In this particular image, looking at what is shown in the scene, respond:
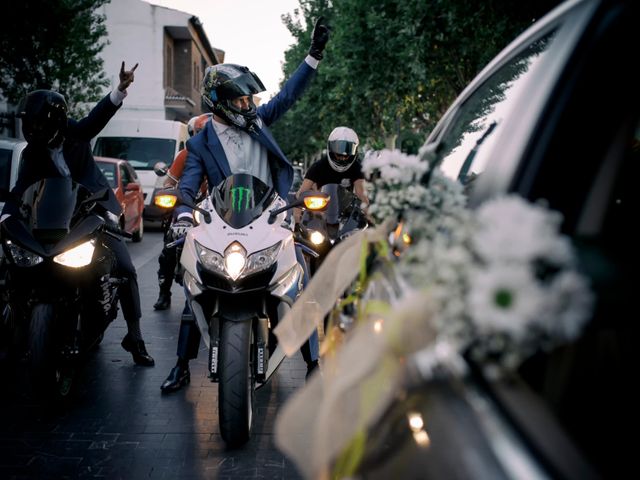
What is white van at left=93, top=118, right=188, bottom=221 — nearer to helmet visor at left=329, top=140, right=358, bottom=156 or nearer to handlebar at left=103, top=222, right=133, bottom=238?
helmet visor at left=329, top=140, right=358, bottom=156

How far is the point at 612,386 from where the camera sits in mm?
1387

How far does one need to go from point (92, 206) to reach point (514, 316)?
13.1 feet

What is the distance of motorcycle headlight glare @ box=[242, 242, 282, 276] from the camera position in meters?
3.74

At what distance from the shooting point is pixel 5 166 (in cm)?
858

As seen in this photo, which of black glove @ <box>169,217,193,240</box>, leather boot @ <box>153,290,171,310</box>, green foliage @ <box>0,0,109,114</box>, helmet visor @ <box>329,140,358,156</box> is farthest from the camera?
green foliage @ <box>0,0,109,114</box>

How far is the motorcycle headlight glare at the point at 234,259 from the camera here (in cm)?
371

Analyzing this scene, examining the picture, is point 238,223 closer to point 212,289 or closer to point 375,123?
point 212,289

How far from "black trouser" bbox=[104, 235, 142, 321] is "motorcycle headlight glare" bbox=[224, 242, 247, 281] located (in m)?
1.69

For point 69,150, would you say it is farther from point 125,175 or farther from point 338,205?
point 125,175

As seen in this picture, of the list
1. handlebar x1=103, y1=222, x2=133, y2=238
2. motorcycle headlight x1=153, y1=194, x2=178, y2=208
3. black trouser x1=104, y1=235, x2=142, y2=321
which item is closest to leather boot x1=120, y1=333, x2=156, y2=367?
black trouser x1=104, y1=235, x2=142, y2=321

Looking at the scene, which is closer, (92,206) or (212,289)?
(212,289)

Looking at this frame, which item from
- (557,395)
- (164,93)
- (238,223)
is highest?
(557,395)

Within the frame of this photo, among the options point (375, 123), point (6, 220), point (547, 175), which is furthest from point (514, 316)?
point (375, 123)

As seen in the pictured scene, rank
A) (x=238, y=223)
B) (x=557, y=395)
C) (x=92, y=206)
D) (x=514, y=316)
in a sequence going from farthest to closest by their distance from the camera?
(x=92, y=206) → (x=238, y=223) → (x=557, y=395) → (x=514, y=316)
